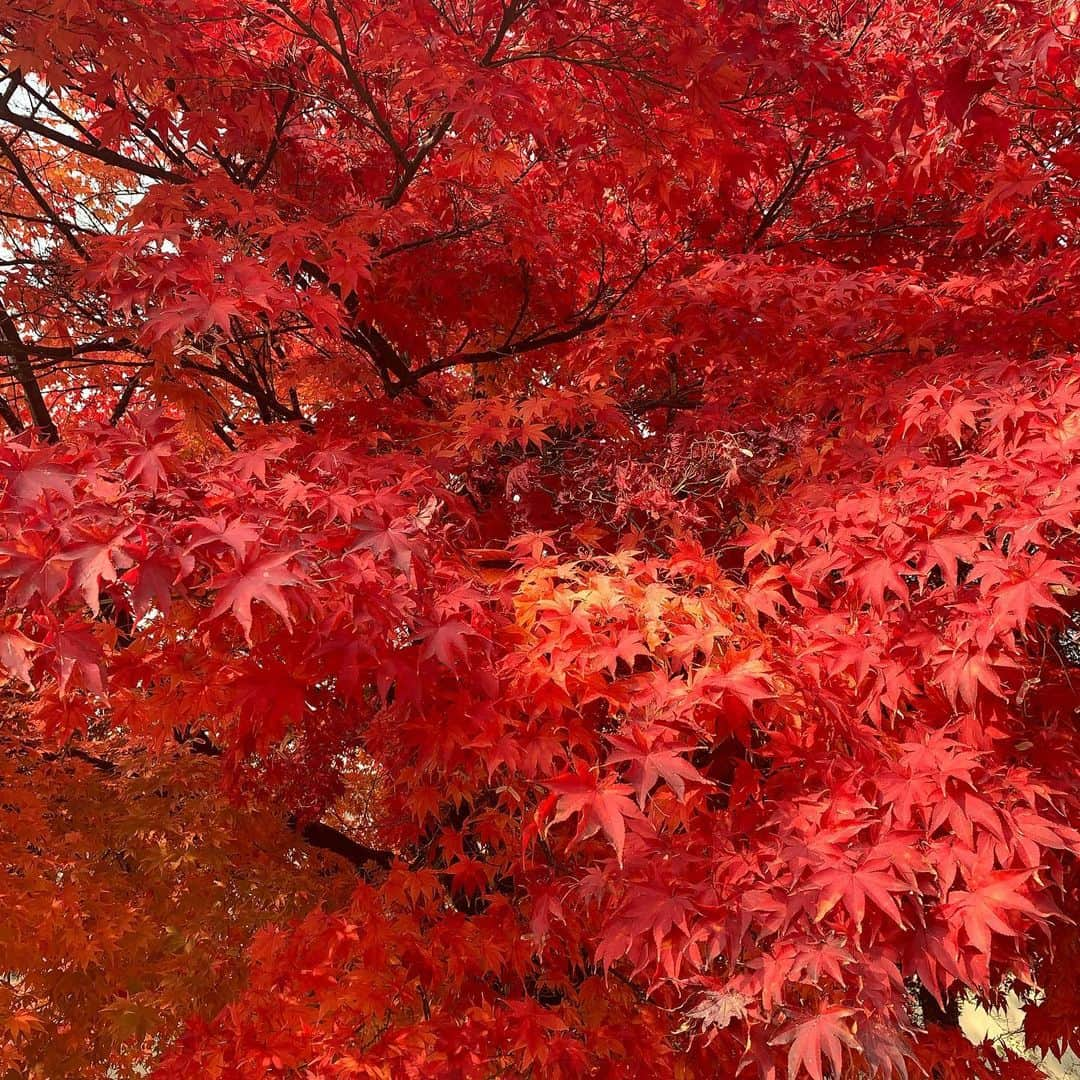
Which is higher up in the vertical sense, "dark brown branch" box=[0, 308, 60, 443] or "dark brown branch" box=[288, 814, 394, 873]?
"dark brown branch" box=[0, 308, 60, 443]

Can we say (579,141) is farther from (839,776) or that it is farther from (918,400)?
(839,776)

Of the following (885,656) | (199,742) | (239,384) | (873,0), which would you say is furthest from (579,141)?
(199,742)

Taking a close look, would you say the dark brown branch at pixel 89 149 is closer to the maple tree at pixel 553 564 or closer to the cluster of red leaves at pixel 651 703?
the maple tree at pixel 553 564

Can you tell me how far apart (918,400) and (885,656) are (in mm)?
1072

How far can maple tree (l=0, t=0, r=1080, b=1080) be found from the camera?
2.18 metres

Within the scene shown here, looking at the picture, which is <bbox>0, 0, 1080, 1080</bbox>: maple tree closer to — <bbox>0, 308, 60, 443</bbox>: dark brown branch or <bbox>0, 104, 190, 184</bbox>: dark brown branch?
<bbox>0, 104, 190, 184</bbox>: dark brown branch

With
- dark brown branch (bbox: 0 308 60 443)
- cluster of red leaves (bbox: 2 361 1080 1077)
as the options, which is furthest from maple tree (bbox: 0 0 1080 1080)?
dark brown branch (bbox: 0 308 60 443)

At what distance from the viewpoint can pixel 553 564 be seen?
2.87 meters

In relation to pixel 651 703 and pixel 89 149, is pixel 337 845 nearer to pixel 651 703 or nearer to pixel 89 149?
pixel 651 703

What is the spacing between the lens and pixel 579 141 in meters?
4.38

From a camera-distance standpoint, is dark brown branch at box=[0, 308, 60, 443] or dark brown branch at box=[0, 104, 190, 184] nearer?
dark brown branch at box=[0, 104, 190, 184]

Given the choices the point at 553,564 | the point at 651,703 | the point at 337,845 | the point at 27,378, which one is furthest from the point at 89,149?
the point at 337,845

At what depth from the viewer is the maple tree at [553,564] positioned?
7.16 feet

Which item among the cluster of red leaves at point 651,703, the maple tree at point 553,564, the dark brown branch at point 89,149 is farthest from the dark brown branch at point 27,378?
the cluster of red leaves at point 651,703
